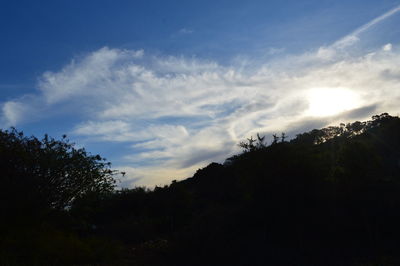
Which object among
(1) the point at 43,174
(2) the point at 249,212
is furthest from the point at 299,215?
(1) the point at 43,174

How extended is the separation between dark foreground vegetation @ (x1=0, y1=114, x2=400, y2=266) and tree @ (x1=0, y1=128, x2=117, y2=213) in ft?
0.13

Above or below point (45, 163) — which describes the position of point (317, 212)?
below

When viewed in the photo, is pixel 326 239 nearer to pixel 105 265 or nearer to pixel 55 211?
pixel 105 265

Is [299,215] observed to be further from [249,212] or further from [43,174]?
[43,174]

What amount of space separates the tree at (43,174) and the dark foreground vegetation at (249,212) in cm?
4

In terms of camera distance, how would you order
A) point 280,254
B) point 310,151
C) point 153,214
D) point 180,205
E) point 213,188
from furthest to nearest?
1. point 213,188
2. point 153,214
3. point 180,205
4. point 310,151
5. point 280,254

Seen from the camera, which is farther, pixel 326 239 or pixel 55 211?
pixel 55 211

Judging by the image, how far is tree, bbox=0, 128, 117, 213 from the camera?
1540 centimetres

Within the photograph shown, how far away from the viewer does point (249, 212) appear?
15547mm

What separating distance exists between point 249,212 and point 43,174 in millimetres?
8641

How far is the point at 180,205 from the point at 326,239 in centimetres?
1563

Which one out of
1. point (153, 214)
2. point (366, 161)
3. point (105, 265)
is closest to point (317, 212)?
point (366, 161)

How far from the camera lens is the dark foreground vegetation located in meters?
13.3

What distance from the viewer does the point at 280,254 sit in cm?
1257
